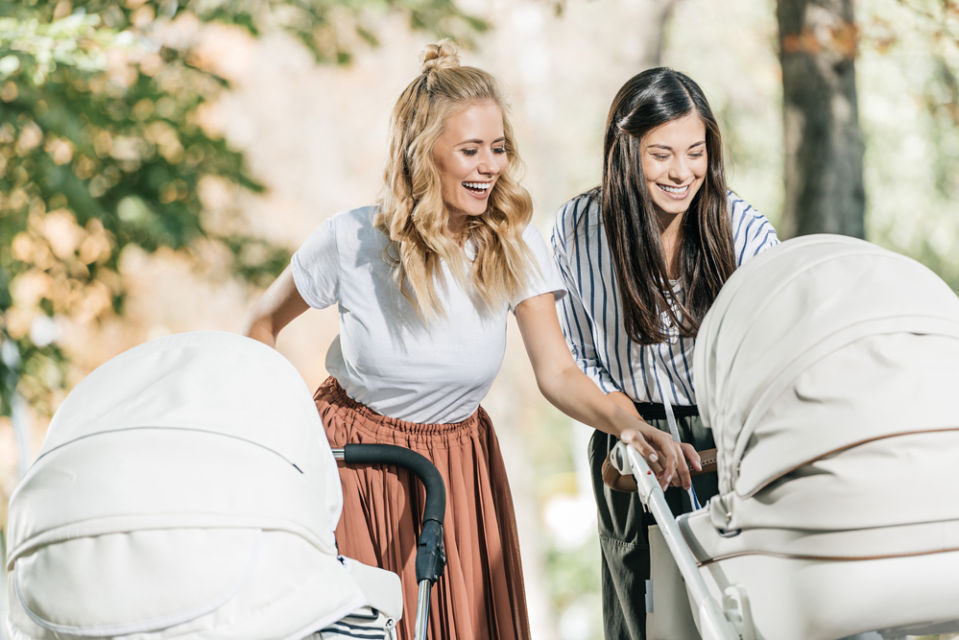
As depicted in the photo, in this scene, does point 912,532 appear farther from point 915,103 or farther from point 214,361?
point 915,103

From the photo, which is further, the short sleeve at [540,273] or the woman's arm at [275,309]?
the woman's arm at [275,309]

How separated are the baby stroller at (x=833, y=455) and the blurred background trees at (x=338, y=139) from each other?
1.10 m

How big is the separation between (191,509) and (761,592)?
3.03ft

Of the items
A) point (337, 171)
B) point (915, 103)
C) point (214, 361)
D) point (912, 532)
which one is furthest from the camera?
point (337, 171)

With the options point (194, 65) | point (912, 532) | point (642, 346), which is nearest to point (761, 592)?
point (912, 532)

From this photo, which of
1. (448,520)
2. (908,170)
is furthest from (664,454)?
(908,170)

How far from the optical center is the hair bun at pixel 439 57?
7.68 feet

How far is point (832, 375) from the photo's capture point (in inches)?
60.1

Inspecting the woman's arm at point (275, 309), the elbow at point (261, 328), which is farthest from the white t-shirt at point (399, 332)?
the elbow at point (261, 328)

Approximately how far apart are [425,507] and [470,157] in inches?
31.7

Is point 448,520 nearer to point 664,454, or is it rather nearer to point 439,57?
point 664,454

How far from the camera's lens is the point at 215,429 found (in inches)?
64.8

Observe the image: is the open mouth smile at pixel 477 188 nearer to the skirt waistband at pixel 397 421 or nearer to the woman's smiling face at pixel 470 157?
the woman's smiling face at pixel 470 157

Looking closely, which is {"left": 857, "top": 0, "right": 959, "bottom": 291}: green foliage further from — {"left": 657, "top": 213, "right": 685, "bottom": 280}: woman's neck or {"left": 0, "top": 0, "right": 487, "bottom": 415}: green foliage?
{"left": 657, "top": 213, "right": 685, "bottom": 280}: woman's neck
